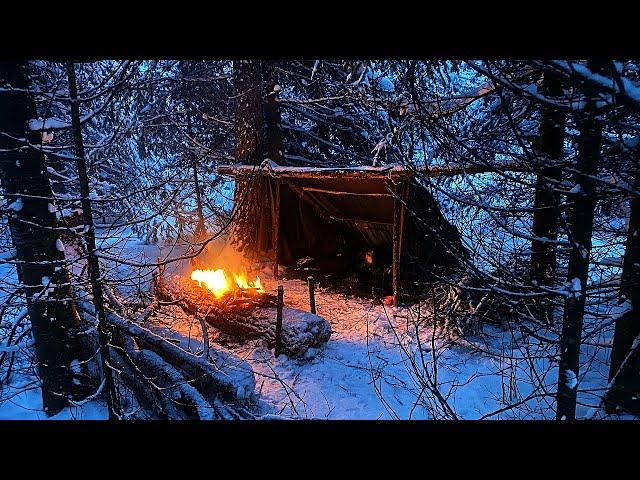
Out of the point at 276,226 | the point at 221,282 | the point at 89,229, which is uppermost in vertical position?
the point at 89,229

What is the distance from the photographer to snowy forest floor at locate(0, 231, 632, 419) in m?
5.03

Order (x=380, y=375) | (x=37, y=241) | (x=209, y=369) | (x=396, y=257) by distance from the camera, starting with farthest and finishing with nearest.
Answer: (x=396, y=257)
(x=380, y=375)
(x=209, y=369)
(x=37, y=241)

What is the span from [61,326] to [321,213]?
7530 mm

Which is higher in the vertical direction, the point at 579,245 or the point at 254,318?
the point at 579,245

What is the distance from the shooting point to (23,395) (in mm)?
6234

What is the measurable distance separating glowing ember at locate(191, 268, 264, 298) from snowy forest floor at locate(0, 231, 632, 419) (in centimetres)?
87

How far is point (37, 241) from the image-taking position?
16.0 ft

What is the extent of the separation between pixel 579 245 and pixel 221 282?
24.0ft

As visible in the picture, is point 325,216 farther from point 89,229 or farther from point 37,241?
point 89,229

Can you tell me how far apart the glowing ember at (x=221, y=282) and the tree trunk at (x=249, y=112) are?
4.32 meters

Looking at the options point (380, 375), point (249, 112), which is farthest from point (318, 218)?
point (380, 375)

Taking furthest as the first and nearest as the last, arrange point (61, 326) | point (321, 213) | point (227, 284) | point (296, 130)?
1. point (296, 130)
2. point (321, 213)
3. point (227, 284)
4. point (61, 326)
